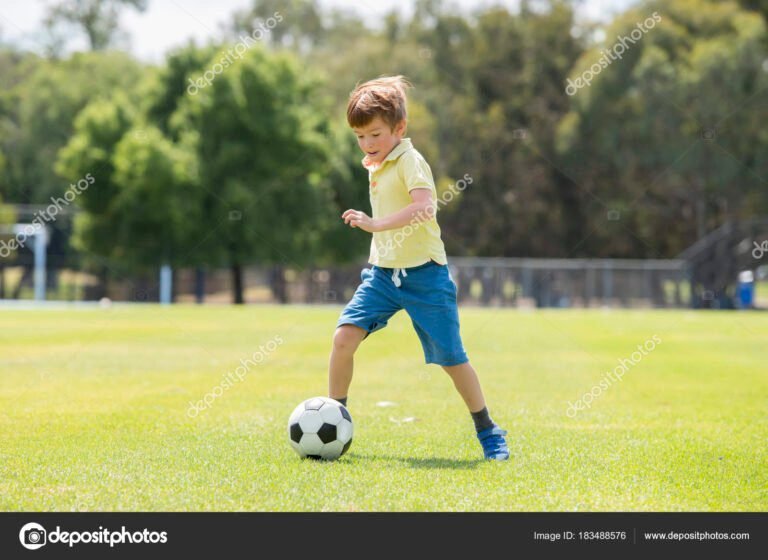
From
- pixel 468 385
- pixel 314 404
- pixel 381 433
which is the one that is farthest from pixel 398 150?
pixel 381 433

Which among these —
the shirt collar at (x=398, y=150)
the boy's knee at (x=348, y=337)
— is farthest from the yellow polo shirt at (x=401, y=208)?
the boy's knee at (x=348, y=337)

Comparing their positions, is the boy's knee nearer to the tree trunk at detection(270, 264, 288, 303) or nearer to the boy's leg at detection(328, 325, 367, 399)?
the boy's leg at detection(328, 325, 367, 399)

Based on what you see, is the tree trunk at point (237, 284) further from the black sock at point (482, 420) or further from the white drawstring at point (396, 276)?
the black sock at point (482, 420)

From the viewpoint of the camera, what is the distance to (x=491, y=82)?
43938 mm

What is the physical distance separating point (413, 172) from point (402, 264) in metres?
0.50

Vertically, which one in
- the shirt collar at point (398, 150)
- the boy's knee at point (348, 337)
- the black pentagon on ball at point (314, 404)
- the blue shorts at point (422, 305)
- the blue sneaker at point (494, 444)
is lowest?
the blue sneaker at point (494, 444)

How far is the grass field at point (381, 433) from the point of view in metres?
4.09

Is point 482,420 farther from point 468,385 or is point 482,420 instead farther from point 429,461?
point 429,461

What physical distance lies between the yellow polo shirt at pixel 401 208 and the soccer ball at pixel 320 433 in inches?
34.8

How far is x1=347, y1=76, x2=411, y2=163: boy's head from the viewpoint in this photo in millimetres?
5004

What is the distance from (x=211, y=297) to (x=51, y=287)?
18.9ft

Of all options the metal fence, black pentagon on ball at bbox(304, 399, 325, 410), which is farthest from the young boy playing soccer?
the metal fence
